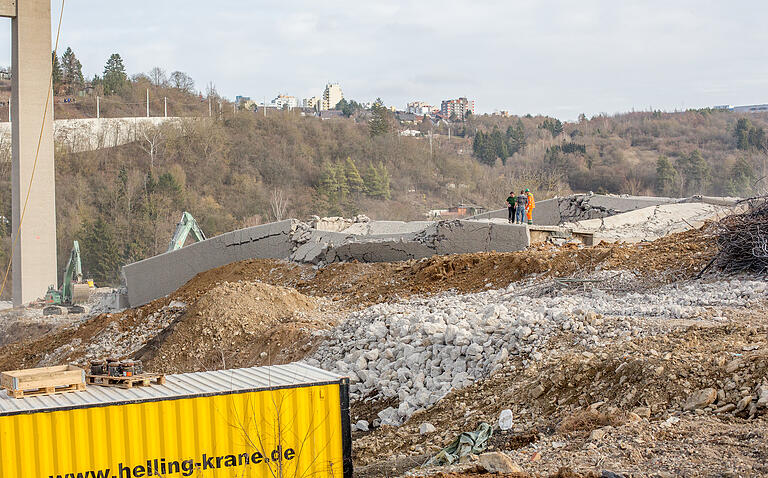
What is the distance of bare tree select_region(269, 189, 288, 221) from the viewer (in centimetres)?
5931

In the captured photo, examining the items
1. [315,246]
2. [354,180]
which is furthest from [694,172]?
[315,246]

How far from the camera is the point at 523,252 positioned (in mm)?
16375

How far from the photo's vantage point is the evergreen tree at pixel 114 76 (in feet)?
238

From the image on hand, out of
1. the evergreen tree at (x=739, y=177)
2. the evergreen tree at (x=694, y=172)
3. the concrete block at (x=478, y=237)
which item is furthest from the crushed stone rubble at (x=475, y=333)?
the evergreen tree at (x=694, y=172)

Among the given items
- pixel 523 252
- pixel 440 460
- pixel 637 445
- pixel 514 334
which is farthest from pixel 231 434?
pixel 523 252

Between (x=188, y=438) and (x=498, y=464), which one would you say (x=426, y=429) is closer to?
(x=498, y=464)

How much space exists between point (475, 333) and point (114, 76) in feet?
231

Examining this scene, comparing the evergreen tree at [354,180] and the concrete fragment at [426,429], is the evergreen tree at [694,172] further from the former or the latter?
the concrete fragment at [426,429]

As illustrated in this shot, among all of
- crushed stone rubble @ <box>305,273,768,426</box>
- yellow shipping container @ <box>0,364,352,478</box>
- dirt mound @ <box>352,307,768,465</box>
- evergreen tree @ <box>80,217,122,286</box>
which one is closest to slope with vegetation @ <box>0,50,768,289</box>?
evergreen tree @ <box>80,217,122,286</box>

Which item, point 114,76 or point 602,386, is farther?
point 114,76

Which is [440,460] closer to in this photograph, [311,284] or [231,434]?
[231,434]

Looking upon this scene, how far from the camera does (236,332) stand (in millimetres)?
14125

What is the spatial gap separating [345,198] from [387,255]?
43.8m

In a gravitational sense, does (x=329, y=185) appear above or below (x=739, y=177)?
below
